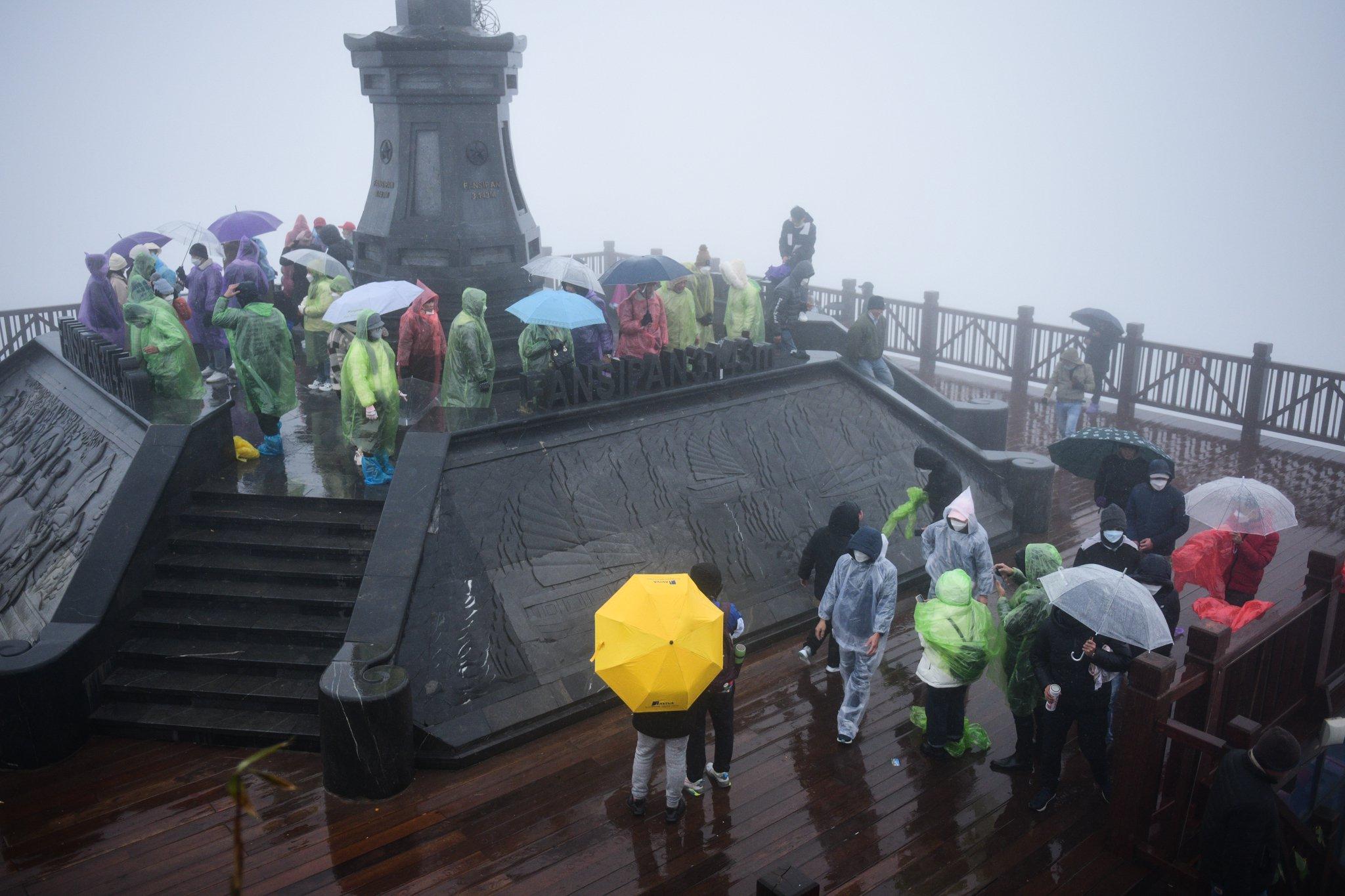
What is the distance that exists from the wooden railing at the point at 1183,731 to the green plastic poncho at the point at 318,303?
8.76m

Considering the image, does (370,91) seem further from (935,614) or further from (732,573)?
(935,614)

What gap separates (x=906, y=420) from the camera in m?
11.4

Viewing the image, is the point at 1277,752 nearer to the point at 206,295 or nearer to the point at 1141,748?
the point at 1141,748

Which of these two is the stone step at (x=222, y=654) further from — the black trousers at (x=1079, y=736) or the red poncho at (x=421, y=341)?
the black trousers at (x=1079, y=736)

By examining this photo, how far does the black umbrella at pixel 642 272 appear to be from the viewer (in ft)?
35.6

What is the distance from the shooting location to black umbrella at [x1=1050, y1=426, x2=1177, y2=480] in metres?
8.77

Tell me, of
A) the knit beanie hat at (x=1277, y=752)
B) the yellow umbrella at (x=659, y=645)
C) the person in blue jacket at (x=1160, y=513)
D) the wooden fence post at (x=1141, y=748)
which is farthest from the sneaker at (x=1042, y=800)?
the person in blue jacket at (x=1160, y=513)

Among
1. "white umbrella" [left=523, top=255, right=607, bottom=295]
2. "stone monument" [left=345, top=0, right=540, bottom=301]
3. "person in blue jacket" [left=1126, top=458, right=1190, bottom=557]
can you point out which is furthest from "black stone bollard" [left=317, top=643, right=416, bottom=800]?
"stone monument" [left=345, top=0, right=540, bottom=301]

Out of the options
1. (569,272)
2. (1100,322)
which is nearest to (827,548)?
(569,272)

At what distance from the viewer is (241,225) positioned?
1262 cm

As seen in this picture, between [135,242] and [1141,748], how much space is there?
1249 centimetres

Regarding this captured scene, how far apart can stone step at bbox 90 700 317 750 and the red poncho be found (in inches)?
140

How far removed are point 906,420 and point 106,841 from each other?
8.42 m

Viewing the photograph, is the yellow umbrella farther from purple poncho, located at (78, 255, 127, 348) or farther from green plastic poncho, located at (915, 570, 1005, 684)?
purple poncho, located at (78, 255, 127, 348)
